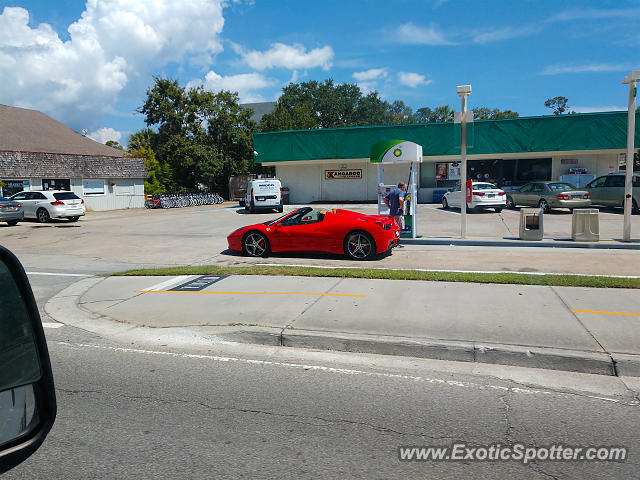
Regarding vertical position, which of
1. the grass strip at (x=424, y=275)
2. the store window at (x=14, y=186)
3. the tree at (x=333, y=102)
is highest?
the tree at (x=333, y=102)

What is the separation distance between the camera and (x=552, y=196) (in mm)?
22656

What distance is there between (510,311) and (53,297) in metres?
7.93

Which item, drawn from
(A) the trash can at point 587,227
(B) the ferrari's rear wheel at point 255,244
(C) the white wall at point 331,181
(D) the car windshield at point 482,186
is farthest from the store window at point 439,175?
(B) the ferrari's rear wheel at point 255,244

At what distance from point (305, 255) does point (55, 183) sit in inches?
1034

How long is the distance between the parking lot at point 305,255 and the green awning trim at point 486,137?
5961mm

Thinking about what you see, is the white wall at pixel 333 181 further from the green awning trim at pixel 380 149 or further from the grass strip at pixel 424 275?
the grass strip at pixel 424 275

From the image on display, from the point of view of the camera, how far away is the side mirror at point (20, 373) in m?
1.85

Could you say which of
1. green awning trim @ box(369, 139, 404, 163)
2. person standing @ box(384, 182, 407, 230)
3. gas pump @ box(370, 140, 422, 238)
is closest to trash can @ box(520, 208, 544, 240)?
gas pump @ box(370, 140, 422, 238)

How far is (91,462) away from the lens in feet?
12.0

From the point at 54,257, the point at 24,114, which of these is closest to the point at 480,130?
the point at 54,257

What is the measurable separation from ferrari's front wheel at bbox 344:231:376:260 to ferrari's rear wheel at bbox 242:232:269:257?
84.0 inches

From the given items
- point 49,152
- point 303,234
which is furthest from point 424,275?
point 49,152

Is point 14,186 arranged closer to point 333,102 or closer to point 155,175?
point 155,175

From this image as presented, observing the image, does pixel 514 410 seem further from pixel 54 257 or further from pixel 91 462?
pixel 54 257
